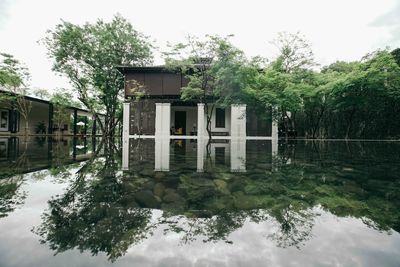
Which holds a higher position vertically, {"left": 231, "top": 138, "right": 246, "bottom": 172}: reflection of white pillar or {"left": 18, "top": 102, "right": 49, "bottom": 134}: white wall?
{"left": 18, "top": 102, "right": 49, "bottom": 134}: white wall

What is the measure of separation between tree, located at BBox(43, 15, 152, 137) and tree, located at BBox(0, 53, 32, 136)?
3079mm

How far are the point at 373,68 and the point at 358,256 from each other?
15.9 metres

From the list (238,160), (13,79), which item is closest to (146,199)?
(238,160)

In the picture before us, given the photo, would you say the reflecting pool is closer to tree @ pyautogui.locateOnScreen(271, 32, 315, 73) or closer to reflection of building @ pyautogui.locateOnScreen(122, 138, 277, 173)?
reflection of building @ pyautogui.locateOnScreen(122, 138, 277, 173)

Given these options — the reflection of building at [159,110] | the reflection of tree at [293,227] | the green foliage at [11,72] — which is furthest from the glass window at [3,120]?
the reflection of tree at [293,227]

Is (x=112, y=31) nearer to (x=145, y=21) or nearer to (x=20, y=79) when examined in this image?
(x=145, y=21)

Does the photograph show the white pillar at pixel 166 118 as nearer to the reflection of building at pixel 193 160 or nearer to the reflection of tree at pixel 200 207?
the reflection of building at pixel 193 160

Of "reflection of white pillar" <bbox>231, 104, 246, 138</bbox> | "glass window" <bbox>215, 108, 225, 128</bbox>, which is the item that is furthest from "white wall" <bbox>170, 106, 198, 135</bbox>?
"reflection of white pillar" <bbox>231, 104, 246, 138</bbox>

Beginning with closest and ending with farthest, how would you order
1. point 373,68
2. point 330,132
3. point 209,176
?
point 209,176 < point 373,68 < point 330,132

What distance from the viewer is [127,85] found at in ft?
58.0

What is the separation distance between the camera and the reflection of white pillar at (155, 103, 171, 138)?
17.3 metres

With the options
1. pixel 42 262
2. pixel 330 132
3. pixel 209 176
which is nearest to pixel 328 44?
pixel 330 132

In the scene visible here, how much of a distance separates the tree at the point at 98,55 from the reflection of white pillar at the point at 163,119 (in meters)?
4.41

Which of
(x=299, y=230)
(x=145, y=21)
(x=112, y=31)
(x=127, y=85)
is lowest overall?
(x=299, y=230)
